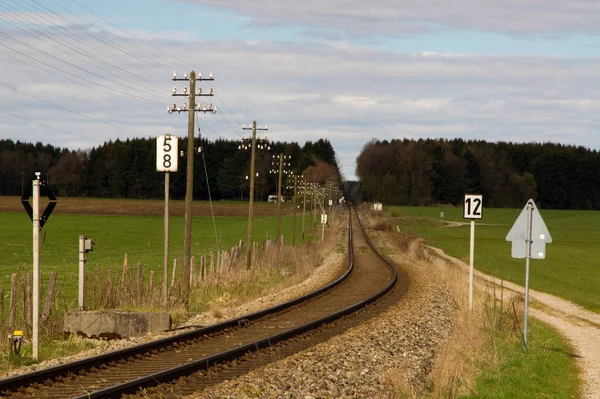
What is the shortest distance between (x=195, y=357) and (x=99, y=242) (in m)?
56.4

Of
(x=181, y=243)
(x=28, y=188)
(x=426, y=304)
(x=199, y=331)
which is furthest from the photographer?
(x=181, y=243)

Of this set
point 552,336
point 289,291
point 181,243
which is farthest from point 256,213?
point 552,336

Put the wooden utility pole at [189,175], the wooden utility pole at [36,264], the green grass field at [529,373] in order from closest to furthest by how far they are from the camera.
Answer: the green grass field at [529,373]
the wooden utility pole at [36,264]
the wooden utility pole at [189,175]

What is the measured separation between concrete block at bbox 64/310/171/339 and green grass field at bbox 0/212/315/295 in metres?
5.87

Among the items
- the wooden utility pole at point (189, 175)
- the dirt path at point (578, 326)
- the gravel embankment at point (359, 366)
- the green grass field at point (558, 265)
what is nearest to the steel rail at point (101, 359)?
the gravel embankment at point (359, 366)

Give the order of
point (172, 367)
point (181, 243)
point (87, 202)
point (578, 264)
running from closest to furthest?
point (172, 367), point (578, 264), point (181, 243), point (87, 202)

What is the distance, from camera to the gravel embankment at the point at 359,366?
38.4ft

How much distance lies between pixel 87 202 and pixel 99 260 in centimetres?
8950

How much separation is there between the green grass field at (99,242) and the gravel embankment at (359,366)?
349 inches

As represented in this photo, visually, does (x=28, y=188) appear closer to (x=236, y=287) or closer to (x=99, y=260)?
(x=236, y=287)

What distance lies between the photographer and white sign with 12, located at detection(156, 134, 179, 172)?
848 inches

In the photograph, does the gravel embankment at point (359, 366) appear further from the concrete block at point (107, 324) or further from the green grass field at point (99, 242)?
the green grass field at point (99, 242)

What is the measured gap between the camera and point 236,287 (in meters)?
28.0

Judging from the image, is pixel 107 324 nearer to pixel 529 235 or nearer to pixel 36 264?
pixel 36 264
